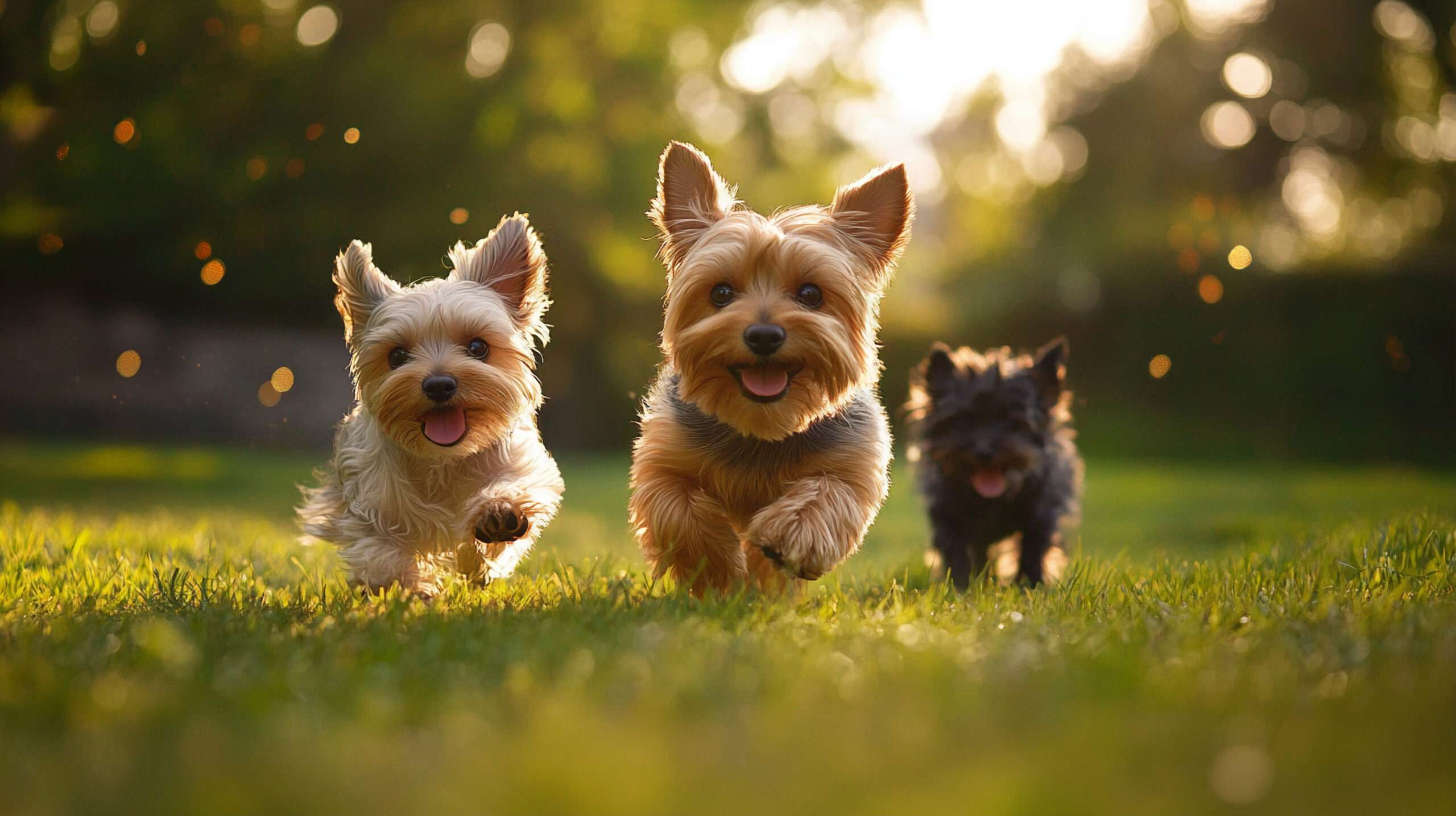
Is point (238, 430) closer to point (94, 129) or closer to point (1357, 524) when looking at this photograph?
point (94, 129)

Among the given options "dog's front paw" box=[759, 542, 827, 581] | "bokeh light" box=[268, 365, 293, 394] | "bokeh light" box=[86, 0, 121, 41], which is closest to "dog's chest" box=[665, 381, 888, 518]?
"dog's front paw" box=[759, 542, 827, 581]

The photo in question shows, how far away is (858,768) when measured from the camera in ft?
6.87

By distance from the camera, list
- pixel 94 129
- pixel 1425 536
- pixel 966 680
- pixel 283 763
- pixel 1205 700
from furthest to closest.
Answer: pixel 94 129 → pixel 1425 536 → pixel 966 680 → pixel 1205 700 → pixel 283 763

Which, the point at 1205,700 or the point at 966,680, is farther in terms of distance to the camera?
the point at 966,680

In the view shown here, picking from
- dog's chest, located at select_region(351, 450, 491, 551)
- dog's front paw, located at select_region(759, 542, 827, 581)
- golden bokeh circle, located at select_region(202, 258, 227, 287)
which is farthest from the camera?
golden bokeh circle, located at select_region(202, 258, 227, 287)

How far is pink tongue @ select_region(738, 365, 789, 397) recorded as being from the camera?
438cm

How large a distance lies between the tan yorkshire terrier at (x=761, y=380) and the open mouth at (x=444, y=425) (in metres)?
0.80

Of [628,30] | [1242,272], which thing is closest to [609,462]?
[628,30]

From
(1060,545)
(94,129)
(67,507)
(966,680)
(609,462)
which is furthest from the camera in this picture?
(609,462)

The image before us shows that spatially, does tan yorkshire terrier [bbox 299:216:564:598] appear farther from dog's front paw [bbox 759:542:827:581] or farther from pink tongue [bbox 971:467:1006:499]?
pink tongue [bbox 971:467:1006:499]

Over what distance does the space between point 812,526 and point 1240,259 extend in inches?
718

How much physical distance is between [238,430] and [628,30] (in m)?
9.70

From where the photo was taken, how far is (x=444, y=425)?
4684 mm

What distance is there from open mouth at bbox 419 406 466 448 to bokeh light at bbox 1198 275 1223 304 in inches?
732
